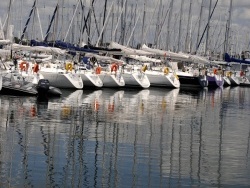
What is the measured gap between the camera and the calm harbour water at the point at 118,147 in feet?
63.2

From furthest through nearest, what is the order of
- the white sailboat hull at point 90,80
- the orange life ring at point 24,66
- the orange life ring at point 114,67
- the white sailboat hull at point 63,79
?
the orange life ring at point 114,67 → the white sailboat hull at point 90,80 → the white sailboat hull at point 63,79 → the orange life ring at point 24,66

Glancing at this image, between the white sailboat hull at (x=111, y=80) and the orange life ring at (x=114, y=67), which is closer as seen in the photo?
the white sailboat hull at (x=111, y=80)

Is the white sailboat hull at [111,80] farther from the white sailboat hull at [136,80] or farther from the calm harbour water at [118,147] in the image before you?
the calm harbour water at [118,147]

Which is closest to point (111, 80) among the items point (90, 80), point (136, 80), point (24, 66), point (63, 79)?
point (136, 80)

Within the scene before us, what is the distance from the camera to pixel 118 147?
82.1 feet

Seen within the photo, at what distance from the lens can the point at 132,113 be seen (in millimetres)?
40062

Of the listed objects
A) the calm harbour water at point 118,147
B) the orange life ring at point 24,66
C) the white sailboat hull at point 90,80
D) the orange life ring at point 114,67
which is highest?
the orange life ring at point 24,66

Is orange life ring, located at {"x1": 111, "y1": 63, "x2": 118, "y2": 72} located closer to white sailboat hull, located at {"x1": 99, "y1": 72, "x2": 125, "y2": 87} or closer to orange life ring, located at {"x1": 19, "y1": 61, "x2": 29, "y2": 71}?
white sailboat hull, located at {"x1": 99, "y1": 72, "x2": 125, "y2": 87}

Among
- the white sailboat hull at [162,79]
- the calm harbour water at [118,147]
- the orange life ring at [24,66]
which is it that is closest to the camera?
the calm harbour water at [118,147]

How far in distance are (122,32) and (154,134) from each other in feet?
211

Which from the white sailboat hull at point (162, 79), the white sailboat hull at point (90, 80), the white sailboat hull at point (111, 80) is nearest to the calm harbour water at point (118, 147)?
the white sailboat hull at point (90, 80)

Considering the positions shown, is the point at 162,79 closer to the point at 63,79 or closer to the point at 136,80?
the point at 136,80

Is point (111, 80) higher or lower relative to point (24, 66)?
lower

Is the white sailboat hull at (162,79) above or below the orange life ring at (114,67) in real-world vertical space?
below
